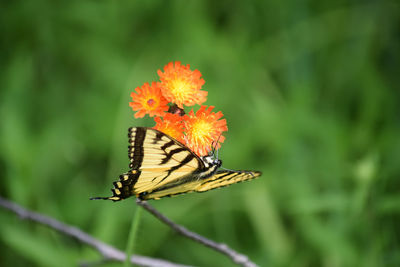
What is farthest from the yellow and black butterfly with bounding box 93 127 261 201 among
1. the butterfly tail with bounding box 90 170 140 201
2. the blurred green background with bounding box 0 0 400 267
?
the blurred green background with bounding box 0 0 400 267

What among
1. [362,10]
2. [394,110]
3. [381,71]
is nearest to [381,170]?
[394,110]

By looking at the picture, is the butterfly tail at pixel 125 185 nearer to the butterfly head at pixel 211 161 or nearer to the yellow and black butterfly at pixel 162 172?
the yellow and black butterfly at pixel 162 172

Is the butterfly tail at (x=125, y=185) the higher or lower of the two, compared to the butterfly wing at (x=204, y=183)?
lower

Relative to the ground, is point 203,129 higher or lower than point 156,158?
higher

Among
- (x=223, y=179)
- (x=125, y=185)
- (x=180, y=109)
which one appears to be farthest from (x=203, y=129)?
(x=125, y=185)

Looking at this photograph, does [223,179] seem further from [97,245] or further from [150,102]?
[97,245]

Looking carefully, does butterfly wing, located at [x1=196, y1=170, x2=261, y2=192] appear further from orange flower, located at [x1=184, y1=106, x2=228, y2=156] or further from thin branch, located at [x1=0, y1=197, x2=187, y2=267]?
thin branch, located at [x1=0, y1=197, x2=187, y2=267]

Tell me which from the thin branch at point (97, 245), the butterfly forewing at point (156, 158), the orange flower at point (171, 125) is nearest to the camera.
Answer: the butterfly forewing at point (156, 158)

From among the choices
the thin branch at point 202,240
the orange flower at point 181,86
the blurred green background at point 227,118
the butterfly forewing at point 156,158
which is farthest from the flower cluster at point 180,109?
the blurred green background at point 227,118
